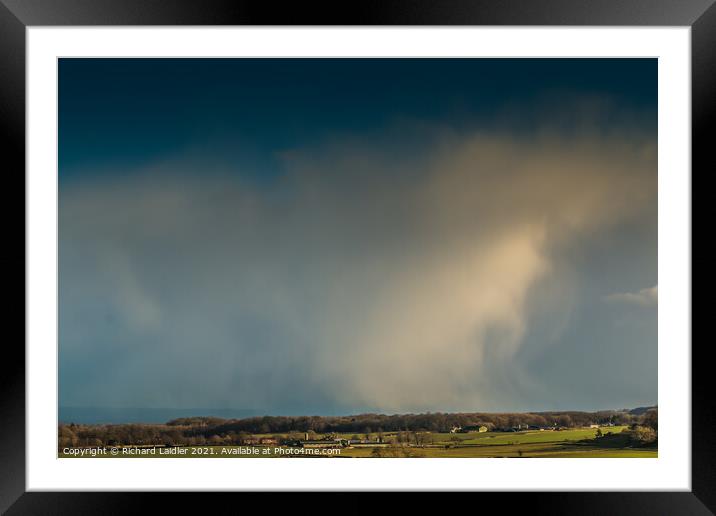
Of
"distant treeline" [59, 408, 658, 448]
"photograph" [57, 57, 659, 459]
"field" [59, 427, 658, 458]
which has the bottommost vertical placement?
"field" [59, 427, 658, 458]

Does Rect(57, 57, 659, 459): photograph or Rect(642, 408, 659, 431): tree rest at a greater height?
Rect(57, 57, 659, 459): photograph

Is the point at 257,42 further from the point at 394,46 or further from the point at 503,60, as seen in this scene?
the point at 503,60

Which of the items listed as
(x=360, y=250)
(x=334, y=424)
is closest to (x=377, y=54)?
(x=360, y=250)

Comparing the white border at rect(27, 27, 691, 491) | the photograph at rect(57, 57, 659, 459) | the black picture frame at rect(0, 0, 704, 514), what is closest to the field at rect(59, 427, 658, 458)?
the photograph at rect(57, 57, 659, 459)

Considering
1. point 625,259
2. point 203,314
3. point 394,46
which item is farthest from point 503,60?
point 203,314

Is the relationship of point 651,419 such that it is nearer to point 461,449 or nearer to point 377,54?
point 461,449

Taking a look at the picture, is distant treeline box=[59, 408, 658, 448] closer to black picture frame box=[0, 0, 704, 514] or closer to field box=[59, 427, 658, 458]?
field box=[59, 427, 658, 458]

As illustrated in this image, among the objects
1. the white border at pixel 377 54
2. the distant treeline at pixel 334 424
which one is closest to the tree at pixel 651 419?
the distant treeline at pixel 334 424
